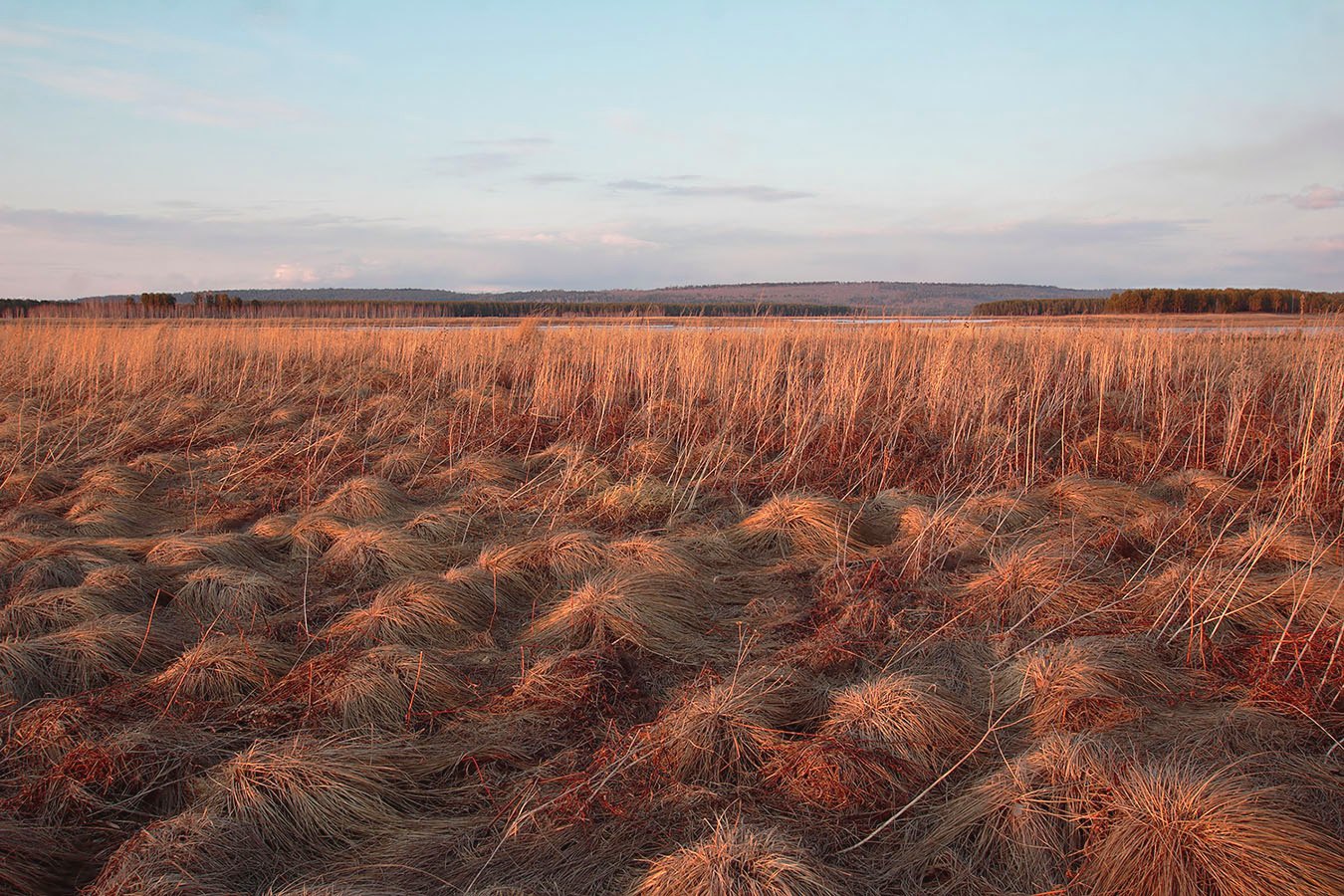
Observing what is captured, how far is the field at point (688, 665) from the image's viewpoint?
2.12 metres

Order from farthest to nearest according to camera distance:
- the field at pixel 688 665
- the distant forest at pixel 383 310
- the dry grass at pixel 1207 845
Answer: the distant forest at pixel 383 310 < the field at pixel 688 665 < the dry grass at pixel 1207 845

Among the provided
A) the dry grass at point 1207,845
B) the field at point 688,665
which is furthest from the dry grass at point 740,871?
the dry grass at point 1207,845

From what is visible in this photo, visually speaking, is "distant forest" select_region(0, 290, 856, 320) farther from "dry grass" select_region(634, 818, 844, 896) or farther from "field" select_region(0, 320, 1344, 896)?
"dry grass" select_region(634, 818, 844, 896)

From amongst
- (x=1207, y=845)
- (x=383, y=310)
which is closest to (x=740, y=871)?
(x=1207, y=845)

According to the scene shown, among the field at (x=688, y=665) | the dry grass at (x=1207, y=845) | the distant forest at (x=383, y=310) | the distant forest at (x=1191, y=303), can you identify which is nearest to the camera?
the dry grass at (x=1207, y=845)

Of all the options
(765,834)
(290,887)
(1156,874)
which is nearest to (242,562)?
(290,887)

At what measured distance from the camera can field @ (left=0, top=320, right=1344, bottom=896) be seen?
6.96ft

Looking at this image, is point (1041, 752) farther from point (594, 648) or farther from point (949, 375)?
point (949, 375)

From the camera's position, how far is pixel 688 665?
335 centimetres

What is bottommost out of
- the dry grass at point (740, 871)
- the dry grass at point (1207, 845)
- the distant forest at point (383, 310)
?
the dry grass at point (740, 871)

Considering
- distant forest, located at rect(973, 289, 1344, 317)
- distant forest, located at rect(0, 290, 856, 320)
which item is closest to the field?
distant forest, located at rect(0, 290, 856, 320)

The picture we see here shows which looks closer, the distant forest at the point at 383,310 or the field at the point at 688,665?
the field at the point at 688,665

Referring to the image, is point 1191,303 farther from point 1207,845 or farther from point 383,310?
point 1207,845

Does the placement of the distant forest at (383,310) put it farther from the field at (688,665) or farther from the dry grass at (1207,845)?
the dry grass at (1207,845)
